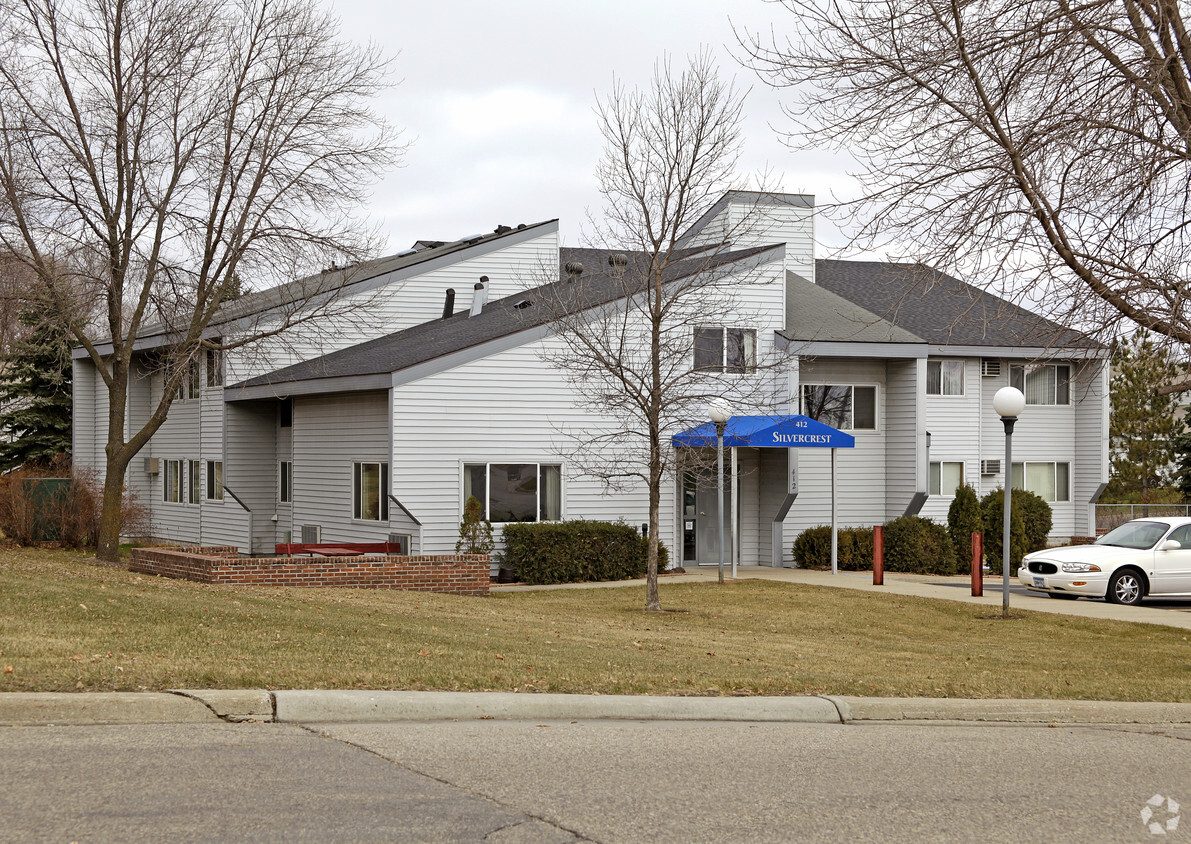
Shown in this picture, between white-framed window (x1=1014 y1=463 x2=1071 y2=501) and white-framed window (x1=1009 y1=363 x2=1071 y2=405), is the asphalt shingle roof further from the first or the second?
white-framed window (x1=1014 y1=463 x2=1071 y2=501)

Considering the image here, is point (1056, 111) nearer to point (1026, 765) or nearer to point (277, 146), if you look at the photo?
point (1026, 765)

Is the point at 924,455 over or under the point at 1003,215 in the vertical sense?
under

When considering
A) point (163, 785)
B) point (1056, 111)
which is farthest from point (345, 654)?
point (1056, 111)

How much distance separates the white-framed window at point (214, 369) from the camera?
28.9 m

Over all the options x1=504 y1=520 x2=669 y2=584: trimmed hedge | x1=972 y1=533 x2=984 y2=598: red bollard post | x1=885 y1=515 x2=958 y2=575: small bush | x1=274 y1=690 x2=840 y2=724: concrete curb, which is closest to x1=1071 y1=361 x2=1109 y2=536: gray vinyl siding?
x1=885 y1=515 x2=958 y2=575: small bush

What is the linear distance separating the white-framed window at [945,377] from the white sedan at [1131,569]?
10.7 m

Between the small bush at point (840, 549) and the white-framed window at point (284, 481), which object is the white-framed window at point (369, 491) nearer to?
the white-framed window at point (284, 481)

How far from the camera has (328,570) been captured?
60.7ft

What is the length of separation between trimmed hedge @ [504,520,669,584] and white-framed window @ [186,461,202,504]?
12579 mm

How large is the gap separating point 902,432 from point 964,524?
245cm

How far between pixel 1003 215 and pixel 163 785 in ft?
28.5

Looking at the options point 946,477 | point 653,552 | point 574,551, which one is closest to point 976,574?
→ point 653,552

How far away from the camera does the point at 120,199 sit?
2070cm

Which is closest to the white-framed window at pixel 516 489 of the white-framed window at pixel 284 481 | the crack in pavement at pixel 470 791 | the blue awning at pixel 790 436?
the blue awning at pixel 790 436
